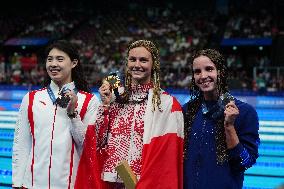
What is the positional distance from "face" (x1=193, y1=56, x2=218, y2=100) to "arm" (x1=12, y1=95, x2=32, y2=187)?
3.13 feet

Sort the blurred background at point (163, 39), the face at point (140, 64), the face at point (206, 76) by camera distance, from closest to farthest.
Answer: the face at point (206, 76) → the face at point (140, 64) → the blurred background at point (163, 39)

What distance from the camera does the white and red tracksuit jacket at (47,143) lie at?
234cm

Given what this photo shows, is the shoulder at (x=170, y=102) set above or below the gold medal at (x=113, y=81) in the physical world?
below

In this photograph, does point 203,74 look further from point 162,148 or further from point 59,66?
point 59,66

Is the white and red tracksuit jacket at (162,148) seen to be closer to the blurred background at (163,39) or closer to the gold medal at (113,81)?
the gold medal at (113,81)

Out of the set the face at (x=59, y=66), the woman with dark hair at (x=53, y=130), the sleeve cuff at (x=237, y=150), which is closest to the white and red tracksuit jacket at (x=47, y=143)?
the woman with dark hair at (x=53, y=130)

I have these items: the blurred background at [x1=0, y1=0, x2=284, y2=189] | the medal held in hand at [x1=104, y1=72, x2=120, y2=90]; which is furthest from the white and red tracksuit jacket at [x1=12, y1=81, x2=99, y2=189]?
the blurred background at [x1=0, y1=0, x2=284, y2=189]

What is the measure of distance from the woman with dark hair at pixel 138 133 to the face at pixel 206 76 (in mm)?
159

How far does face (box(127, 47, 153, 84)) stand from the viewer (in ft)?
7.51

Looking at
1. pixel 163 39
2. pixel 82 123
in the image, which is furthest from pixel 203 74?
pixel 163 39

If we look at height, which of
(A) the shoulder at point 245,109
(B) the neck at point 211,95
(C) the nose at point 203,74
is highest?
(C) the nose at point 203,74

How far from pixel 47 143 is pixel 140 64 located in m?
0.64

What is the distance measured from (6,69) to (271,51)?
33.3ft

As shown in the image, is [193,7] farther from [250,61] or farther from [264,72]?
[264,72]
